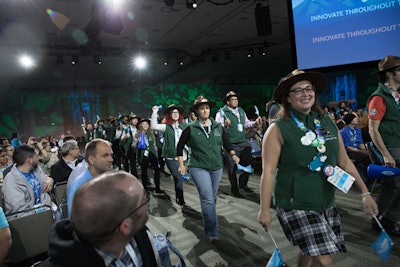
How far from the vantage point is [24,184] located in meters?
3.39

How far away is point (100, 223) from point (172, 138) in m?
4.75

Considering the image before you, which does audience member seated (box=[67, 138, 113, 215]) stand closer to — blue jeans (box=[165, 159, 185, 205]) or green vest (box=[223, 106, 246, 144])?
blue jeans (box=[165, 159, 185, 205])

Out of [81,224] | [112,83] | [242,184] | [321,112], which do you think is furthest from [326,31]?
[112,83]

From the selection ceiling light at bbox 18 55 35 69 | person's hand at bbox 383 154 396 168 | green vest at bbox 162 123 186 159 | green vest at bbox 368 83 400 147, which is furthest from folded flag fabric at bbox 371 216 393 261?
ceiling light at bbox 18 55 35 69

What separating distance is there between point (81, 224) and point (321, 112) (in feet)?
6.22

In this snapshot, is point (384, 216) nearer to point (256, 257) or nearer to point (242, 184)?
point (256, 257)

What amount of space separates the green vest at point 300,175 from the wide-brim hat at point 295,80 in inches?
9.4

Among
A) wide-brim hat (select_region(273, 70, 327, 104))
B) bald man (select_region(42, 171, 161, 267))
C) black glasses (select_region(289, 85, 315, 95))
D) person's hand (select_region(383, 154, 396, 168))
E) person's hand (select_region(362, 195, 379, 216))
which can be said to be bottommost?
person's hand (select_region(362, 195, 379, 216))

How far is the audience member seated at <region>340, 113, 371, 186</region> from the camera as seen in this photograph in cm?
596

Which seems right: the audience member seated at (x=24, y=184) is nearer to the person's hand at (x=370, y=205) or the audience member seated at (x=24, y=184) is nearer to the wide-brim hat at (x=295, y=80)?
the wide-brim hat at (x=295, y=80)

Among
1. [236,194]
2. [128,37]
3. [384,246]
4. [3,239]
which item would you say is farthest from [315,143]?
[128,37]

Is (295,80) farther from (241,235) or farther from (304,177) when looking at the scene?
(241,235)

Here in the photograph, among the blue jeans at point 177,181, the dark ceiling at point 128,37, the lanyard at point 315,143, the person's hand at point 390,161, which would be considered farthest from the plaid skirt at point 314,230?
the dark ceiling at point 128,37

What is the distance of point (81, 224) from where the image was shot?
108cm
